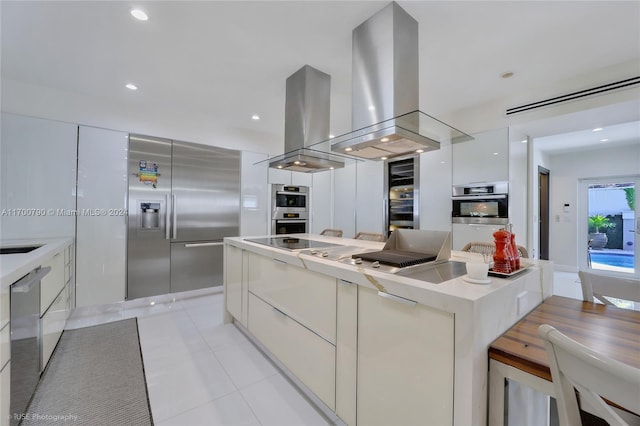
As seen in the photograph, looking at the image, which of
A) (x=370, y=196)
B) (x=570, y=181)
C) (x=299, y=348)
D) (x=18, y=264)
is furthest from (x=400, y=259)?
(x=570, y=181)

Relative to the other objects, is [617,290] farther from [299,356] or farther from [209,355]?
[209,355]

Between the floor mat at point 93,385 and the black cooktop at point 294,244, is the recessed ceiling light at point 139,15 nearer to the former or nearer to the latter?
the black cooktop at point 294,244

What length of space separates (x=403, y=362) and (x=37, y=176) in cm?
390

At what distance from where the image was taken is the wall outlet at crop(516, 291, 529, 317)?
1.15m

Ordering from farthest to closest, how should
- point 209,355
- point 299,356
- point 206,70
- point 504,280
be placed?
point 206,70
point 209,355
point 299,356
point 504,280

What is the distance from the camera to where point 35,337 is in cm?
177

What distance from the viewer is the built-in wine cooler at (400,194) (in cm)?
421

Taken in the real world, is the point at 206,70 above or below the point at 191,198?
above

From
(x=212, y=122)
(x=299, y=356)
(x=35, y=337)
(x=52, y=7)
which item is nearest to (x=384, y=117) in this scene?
(x=299, y=356)

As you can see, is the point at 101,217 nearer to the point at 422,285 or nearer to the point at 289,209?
the point at 289,209

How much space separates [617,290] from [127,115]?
4.75m

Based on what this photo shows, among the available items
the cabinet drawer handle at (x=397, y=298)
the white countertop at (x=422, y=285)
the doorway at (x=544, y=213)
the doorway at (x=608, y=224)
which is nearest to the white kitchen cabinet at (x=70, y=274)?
the white countertop at (x=422, y=285)

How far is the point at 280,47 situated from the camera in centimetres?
225

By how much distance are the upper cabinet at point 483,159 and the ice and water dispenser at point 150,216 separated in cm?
398
